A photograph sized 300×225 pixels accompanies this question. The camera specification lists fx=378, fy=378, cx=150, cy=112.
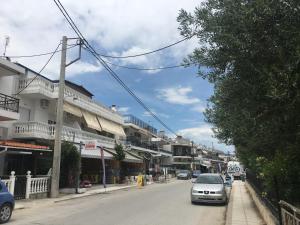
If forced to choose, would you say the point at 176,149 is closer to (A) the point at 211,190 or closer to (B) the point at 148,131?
(B) the point at 148,131

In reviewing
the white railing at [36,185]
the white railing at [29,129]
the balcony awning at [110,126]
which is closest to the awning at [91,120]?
the balcony awning at [110,126]

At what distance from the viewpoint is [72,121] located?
113ft

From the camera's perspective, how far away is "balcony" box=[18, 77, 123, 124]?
26469 mm

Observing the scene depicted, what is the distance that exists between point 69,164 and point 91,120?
1052cm

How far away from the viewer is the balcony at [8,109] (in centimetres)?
2207

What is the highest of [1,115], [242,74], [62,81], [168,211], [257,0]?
[62,81]

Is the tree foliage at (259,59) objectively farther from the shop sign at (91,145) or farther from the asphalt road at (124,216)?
the shop sign at (91,145)

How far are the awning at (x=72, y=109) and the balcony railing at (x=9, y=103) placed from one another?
6.48 metres

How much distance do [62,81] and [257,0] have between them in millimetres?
18372

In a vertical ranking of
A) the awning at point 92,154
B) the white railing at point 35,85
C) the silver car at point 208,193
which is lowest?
the silver car at point 208,193

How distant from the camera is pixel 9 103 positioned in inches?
904

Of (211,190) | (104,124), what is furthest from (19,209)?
(104,124)

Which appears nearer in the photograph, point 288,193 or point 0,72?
point 288,193

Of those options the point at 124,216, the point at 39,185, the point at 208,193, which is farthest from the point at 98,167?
the point at 124,216
